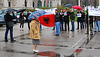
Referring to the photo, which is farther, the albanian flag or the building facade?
the building facade

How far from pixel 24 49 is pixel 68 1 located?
285ft

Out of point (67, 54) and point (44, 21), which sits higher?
point (44, 21)

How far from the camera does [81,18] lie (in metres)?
19.6

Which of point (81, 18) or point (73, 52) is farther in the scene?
point (81, 18)

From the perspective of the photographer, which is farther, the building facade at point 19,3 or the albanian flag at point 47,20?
the building facade at point 19,3

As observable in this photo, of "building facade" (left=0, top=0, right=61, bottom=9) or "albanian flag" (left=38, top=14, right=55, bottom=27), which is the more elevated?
"building facade" (left=0, top=0, right=61, bottom=9)

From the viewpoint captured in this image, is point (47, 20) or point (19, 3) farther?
point (19, 3)

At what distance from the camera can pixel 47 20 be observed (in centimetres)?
1409

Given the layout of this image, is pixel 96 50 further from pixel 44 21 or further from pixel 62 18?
pixel 62 18

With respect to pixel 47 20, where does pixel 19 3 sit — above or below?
above

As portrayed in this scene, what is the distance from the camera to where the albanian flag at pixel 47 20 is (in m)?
13.7

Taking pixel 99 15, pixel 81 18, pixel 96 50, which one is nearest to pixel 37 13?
pixel 96 50

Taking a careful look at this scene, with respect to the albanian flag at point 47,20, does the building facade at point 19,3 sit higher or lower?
higher

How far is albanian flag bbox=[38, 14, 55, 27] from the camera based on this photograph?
13.7m
